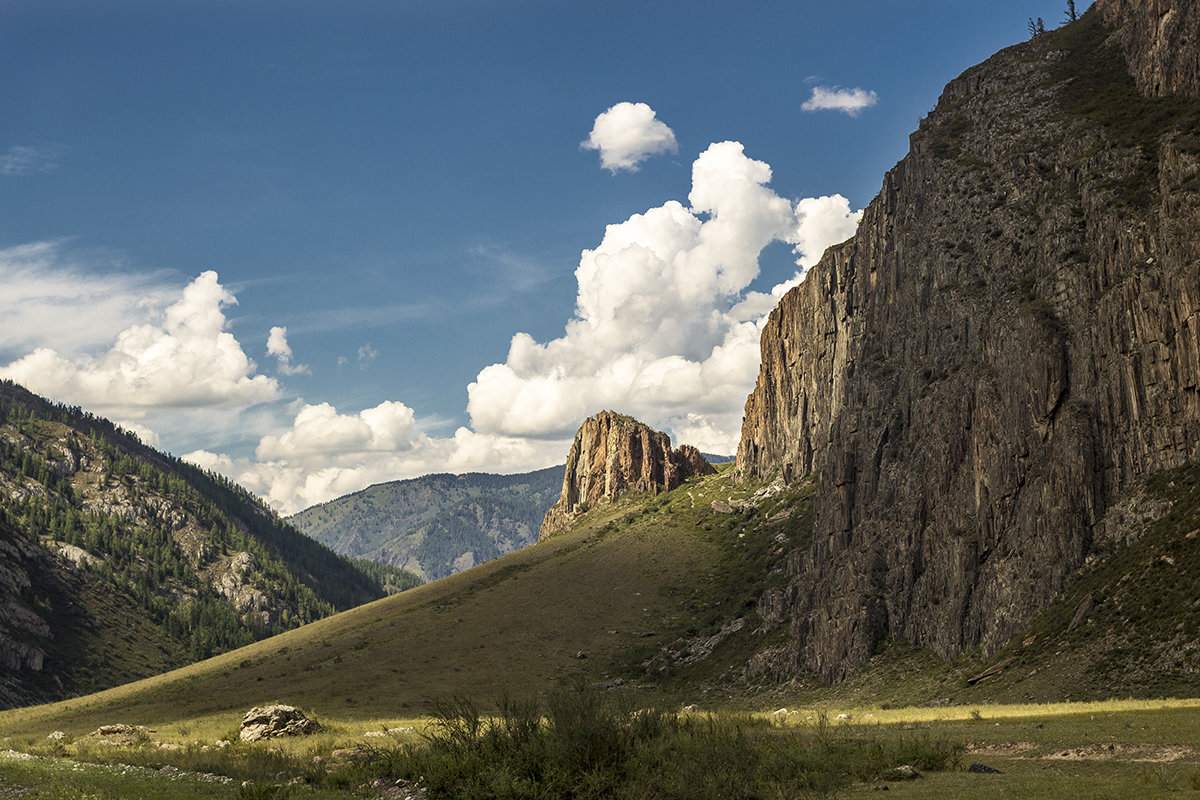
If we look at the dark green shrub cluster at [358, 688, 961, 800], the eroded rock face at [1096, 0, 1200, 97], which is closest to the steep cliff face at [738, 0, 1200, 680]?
the eroded rock face at [1096, 0, 1200, 97]

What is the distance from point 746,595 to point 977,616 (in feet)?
183

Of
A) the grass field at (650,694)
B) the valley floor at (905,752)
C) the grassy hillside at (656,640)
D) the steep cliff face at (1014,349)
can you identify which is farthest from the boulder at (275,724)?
the steep cliff face at (1014,349)

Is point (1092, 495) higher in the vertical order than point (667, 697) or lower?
higher

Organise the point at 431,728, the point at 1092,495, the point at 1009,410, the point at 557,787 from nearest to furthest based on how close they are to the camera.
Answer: the point at 557,787
the point at 431,728
the point at 1092,495
the point at 1009,410

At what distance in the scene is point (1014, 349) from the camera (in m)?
80.1

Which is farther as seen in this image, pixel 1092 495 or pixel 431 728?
pixel 1092 495

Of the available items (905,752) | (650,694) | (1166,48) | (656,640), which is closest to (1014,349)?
(1166,48)

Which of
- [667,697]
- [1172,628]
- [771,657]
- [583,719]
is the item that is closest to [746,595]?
[771,657]

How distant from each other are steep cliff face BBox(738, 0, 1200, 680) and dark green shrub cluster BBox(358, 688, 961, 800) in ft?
153

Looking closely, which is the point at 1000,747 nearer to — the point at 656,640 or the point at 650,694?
the point at 650,694

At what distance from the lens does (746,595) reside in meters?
128

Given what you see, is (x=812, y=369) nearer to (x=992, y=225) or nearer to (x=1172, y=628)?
(x=992, y=225)

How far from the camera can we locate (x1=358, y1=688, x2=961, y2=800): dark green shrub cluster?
1081 inches

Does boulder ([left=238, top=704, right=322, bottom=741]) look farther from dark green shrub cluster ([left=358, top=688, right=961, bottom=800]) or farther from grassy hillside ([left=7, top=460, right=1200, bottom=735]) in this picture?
dark green shrub cluster ([left=358, top=688, right=961, bottom=800])
